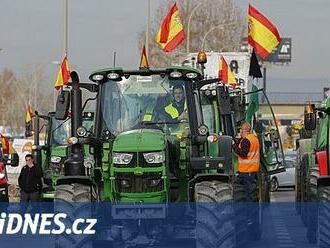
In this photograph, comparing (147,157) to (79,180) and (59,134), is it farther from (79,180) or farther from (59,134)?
(59,134)

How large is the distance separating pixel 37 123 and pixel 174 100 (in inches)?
Result: 390

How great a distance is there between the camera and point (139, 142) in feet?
42.5

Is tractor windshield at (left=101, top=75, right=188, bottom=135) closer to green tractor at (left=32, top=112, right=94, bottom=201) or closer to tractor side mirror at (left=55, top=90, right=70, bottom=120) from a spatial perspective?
tractor side mirror at (left=55, top=90, right=70, bottom=120)

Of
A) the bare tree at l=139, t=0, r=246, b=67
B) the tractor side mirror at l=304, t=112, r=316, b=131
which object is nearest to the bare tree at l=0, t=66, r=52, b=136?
the bare tree at l=139, t=0, r=246, b=67

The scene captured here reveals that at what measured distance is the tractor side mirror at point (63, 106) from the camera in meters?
14.1

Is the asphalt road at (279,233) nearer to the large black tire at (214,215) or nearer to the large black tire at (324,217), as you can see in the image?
the large black tire at (214,215)

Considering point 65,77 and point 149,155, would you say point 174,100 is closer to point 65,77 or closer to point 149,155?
point 149,155

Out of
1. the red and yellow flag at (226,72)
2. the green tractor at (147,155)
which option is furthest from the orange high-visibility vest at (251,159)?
the red and yellow flag at (226,72)

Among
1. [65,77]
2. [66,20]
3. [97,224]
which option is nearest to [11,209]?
[97,224]

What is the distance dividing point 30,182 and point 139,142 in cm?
940

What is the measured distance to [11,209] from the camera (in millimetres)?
18344

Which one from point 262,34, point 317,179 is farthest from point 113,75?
point 262,34

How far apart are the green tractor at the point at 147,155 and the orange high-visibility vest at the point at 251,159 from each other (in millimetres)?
2858

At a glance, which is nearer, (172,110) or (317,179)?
(317,179)
